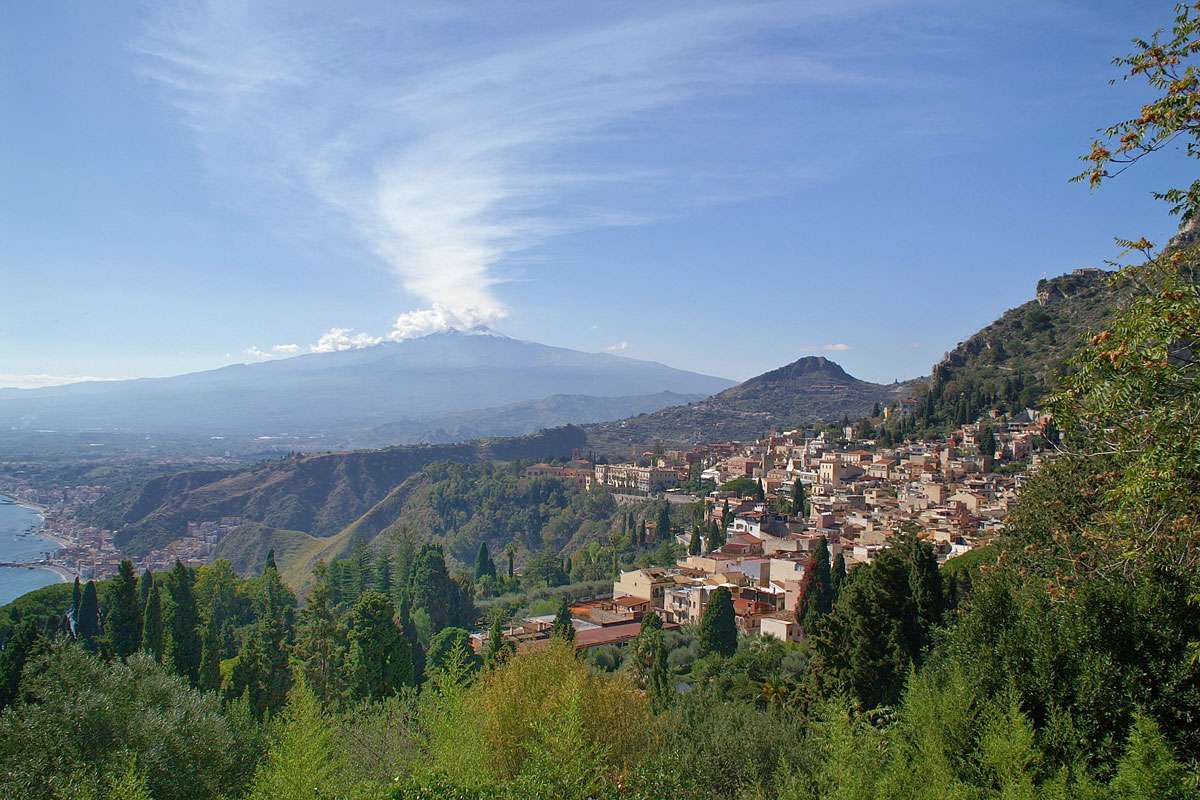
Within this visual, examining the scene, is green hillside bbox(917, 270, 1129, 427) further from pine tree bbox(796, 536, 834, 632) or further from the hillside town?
pine tree bbox(796, 536, 834, 632)

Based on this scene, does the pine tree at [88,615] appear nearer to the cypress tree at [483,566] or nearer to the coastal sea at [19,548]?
the cypress tree at [483,566]

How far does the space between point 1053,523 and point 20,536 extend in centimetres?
7851

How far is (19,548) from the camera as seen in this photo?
197 feet

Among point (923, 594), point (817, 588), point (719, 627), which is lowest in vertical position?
point (719, 627)

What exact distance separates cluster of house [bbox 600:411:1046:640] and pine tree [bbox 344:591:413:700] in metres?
10.5

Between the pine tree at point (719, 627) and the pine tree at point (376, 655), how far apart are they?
24.7ft

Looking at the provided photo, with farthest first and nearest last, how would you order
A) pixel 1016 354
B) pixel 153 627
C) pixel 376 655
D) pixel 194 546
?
pixel 194 546 < pixel 1016 354 < pixel 153 627 < pixel 376 655

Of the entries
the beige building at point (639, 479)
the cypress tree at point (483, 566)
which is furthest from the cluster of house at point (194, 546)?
the beige building at point (639, 479)

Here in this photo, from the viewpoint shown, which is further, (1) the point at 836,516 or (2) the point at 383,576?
(1) the point at 836,516

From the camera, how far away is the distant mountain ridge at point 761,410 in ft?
341

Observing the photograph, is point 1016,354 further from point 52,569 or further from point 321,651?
point 52,569

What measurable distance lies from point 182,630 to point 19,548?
55.0 m

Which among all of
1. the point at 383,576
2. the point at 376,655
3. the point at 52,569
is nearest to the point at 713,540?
the point at 383,576

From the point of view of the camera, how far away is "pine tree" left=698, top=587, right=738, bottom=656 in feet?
63.5
